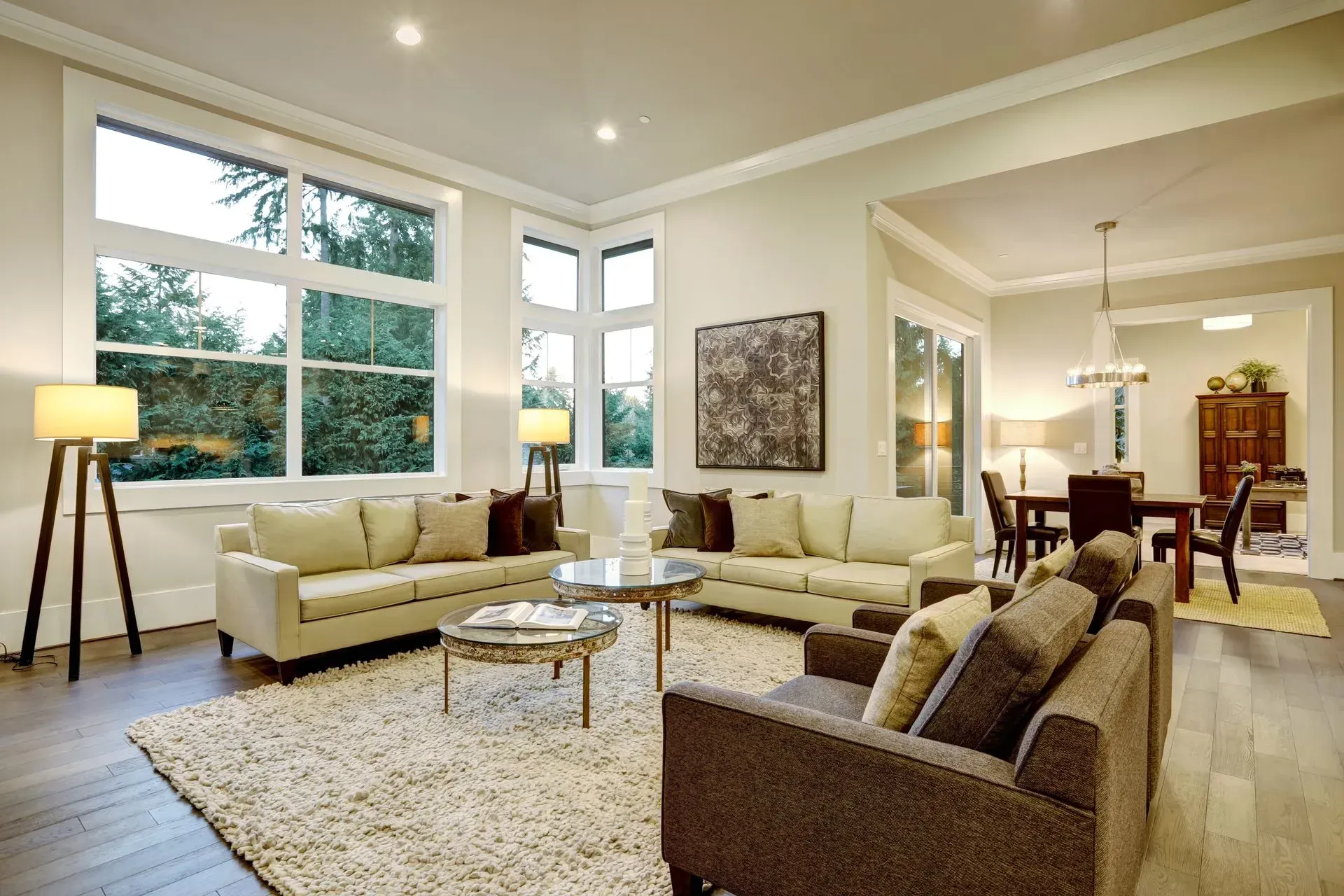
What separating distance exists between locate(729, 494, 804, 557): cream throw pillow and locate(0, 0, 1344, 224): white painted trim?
2.61 metres

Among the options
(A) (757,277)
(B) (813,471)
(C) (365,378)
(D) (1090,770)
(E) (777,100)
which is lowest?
(D) (1090,770)

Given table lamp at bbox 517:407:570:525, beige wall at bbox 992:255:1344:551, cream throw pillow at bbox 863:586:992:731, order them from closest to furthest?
1. cream throw pillow at bbox 863:586:992:731
2. table lamp at bbox 517:407:570:525
3. beige wall at bbox 992:255:1344:551

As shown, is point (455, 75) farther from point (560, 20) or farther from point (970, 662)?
point (970, 662)

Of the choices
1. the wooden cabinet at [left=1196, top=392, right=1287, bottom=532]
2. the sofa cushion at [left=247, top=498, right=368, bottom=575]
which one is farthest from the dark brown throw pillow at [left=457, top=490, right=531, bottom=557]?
the wooden cabinet at [left=1196, top=392, right=1287, bottom=532]

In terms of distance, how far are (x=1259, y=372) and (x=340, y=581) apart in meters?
11.1

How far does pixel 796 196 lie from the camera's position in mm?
5289

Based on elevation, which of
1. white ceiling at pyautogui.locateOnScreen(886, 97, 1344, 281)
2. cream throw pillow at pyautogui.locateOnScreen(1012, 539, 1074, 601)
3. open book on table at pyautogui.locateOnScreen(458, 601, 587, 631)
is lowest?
open book on table at pyautogui.locateOnScreen(458, 601, 587, 631)

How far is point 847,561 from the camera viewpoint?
4.31m

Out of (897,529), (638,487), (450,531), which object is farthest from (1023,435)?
(450,531)

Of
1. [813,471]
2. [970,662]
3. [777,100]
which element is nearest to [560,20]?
[777,100]

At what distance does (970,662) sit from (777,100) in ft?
13.5

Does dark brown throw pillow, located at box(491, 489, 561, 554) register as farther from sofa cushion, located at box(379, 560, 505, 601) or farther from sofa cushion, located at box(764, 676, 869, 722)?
sofa cushion, located at box(764, 676, 869, 722)

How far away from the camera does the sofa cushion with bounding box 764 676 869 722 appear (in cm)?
190

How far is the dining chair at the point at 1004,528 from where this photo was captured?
565 cm
